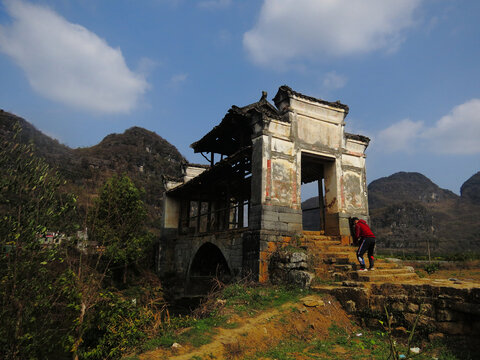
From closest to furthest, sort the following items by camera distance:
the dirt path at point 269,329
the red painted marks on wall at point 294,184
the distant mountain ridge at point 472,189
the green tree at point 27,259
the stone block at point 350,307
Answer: the green tree at point 27,259, the dirt path at point 269,329, the stone block at point 350,307, the red painted marks on wall at point 294,184, the distant mountain ridge at point 472,189

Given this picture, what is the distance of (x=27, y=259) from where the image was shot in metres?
6.17

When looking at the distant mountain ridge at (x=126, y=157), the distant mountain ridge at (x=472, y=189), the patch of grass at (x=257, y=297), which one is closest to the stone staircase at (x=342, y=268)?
the patch of grass at (x=257, y=297)

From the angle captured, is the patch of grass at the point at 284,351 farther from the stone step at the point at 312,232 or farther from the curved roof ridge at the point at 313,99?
the curved roof ridge at the point at 313,99

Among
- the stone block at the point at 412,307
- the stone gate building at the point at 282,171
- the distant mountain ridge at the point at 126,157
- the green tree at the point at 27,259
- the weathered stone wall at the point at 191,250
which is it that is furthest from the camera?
the distant mountain ridge at the point at 126,157

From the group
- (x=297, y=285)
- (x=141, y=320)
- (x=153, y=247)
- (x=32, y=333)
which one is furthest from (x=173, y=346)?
(x=153, y=247)

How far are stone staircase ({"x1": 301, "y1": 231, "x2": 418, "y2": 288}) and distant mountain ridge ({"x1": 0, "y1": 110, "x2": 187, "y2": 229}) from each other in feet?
113

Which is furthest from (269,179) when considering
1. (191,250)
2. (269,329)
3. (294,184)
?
(191,250)

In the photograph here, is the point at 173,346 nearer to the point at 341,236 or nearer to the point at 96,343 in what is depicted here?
the point at 96,343

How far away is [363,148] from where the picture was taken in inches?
543

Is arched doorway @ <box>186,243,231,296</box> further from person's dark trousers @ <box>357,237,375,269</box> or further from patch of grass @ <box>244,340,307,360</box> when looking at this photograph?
patch of grass @ <box>244,340,307,360</box>

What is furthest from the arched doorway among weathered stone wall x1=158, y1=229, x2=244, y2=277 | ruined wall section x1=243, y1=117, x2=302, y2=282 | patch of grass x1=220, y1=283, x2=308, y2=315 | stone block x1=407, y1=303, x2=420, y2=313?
stone block x1=407, y1=303, x2=420, y2=313

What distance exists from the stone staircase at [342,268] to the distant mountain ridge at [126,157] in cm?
3436

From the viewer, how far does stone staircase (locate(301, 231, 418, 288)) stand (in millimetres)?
8367

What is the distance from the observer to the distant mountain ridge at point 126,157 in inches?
1853
